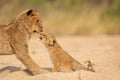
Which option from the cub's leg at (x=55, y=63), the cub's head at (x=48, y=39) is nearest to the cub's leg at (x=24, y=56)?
the cub's leg at (x=55, y=63)

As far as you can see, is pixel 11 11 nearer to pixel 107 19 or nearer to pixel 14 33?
pixel 107 19

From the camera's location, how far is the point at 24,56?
37.0 feet

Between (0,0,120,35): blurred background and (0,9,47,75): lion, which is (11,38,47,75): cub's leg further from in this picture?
(0,0,120,35): blurred background

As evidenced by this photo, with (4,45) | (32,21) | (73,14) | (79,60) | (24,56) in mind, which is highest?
(73,14)

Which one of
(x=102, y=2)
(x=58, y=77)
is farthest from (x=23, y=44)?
(x=102, y=2)

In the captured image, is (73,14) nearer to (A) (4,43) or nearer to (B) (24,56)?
(A) (4,43)

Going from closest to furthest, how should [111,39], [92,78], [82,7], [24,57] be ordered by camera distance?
[92,78] → [24,57] → [111,39] → [82,7]

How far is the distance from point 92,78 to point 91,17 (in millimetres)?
15118

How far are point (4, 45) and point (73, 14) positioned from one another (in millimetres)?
14265

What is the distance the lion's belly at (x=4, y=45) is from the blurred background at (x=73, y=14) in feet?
40.9

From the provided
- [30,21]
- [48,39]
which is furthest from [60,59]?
[30,21]

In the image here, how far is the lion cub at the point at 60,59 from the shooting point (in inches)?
456

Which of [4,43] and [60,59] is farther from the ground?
[4,43]

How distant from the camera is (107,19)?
25438 mm
